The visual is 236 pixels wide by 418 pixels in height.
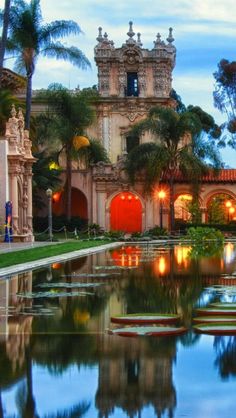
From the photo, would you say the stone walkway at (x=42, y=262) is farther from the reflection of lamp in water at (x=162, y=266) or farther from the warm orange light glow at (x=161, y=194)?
the warm orange light glow at (x=161, y=194)

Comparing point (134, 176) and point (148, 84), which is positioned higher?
point (148, 84)

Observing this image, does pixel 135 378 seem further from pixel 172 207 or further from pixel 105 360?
pixel 172 207

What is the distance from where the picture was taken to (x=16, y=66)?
47.5 m

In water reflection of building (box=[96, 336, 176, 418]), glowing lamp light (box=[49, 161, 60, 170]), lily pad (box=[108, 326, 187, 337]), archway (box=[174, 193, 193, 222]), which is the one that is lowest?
water reflection of building (box=[96, 336, 176, 418])

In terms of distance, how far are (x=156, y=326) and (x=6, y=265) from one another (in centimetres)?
1250

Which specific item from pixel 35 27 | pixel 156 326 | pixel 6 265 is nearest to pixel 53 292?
pixel 156 326

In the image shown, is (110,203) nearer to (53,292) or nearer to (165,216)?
(165,216)

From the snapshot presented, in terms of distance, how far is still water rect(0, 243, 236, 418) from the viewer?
22.3ft

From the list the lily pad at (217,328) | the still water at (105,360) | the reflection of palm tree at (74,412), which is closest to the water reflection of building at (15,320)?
the still water at (105,360)

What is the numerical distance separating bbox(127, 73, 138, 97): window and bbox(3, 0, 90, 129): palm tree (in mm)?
19767

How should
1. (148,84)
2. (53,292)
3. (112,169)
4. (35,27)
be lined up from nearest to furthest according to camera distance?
1. (53,292)
2. (35,27)
3. (112,169)
4. (148,84)

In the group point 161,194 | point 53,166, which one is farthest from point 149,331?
point 161,194

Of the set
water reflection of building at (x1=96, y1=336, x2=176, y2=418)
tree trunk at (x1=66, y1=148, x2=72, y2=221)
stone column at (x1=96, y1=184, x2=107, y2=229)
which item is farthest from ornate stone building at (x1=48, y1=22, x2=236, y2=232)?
water reflection of building at (x1=96, y1=336, x2=176, y2=418)

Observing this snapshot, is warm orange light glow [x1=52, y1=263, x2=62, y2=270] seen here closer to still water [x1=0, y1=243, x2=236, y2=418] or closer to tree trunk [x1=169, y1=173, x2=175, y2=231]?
still water [x1=0, y1=243, x2=236, y2=418]
